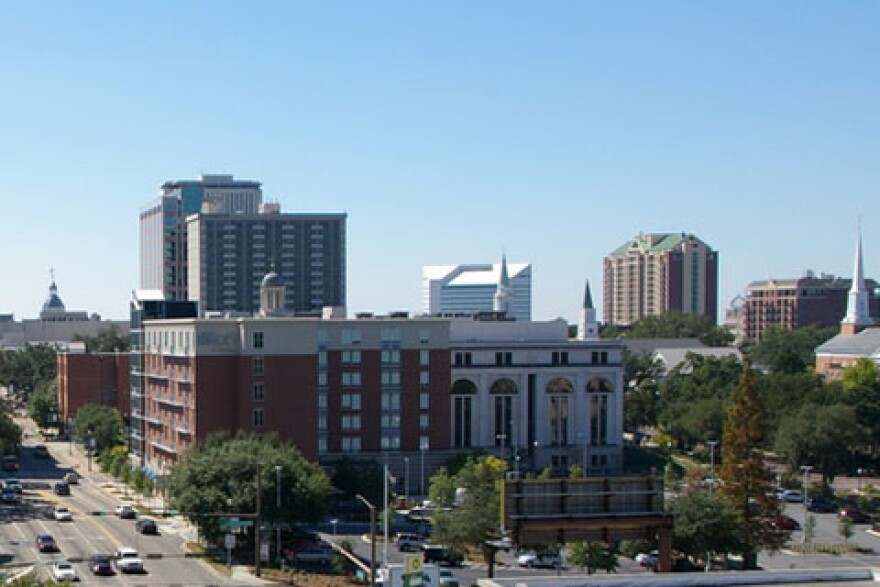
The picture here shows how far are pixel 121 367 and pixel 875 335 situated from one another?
92848mm

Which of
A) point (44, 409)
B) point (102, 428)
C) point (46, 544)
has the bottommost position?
point (46, 544)

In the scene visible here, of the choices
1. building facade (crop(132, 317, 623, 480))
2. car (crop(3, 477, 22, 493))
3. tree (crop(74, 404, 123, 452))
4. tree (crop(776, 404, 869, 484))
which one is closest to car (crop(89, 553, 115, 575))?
building facade (crop(132, 317, 623, 480))

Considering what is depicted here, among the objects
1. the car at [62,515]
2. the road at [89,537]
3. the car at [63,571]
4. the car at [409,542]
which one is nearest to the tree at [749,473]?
the car at [409,542]

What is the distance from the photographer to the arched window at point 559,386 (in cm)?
10725

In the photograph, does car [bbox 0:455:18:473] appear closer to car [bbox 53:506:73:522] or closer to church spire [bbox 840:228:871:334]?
car [bbox 53:506:73:522]

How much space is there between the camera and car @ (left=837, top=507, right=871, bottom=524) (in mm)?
89250

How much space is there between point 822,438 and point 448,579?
47.7 m

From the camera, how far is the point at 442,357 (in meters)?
98.7

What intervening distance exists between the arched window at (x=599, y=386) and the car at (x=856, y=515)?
22.8m

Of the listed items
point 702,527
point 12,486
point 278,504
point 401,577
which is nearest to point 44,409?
point 12,486

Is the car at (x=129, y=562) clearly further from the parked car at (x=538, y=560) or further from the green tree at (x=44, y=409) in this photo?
the green tree at (x=44, y=409)

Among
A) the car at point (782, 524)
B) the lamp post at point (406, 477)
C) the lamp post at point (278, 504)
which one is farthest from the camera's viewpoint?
the lamp post at point (406, 477)

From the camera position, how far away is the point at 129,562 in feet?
216

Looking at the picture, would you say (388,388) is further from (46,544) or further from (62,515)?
(46,544)
